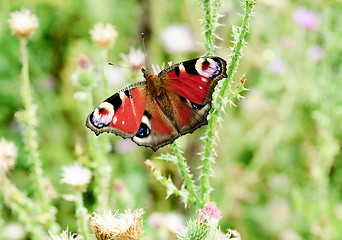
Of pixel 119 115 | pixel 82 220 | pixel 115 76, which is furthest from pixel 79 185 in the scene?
pixel 115 76

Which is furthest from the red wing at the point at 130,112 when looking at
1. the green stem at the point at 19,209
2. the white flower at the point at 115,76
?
the white flower at the point at 115,76

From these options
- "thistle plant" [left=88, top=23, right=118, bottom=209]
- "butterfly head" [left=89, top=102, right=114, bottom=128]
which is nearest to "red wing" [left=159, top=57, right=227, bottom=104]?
"butterfly head" [left=89, top=102, right=114, bottom=128]

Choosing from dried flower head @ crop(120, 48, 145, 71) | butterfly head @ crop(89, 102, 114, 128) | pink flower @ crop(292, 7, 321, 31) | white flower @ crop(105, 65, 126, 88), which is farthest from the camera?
white flower @ crop(105, 65, 126, 88)

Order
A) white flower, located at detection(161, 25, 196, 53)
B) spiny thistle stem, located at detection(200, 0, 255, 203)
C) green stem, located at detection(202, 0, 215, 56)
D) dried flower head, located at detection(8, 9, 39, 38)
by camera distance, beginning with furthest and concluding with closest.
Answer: white flower, located at detection(161, 25, 196, 53) → dried flower head, located at detection(8, 9, 39, 38) → green stem, located at detection(202, 0, 215, 56) → spiny thistle stem, located at detection(200, 0, 255, 203)

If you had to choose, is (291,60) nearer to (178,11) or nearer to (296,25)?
(296,25)

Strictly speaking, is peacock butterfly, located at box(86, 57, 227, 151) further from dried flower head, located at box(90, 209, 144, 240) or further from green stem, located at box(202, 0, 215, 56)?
dried flower head, located at box(90, 209, 144, 240)

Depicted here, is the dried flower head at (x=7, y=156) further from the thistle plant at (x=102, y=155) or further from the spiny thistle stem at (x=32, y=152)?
the thistle plant at (x=102, y=155)
